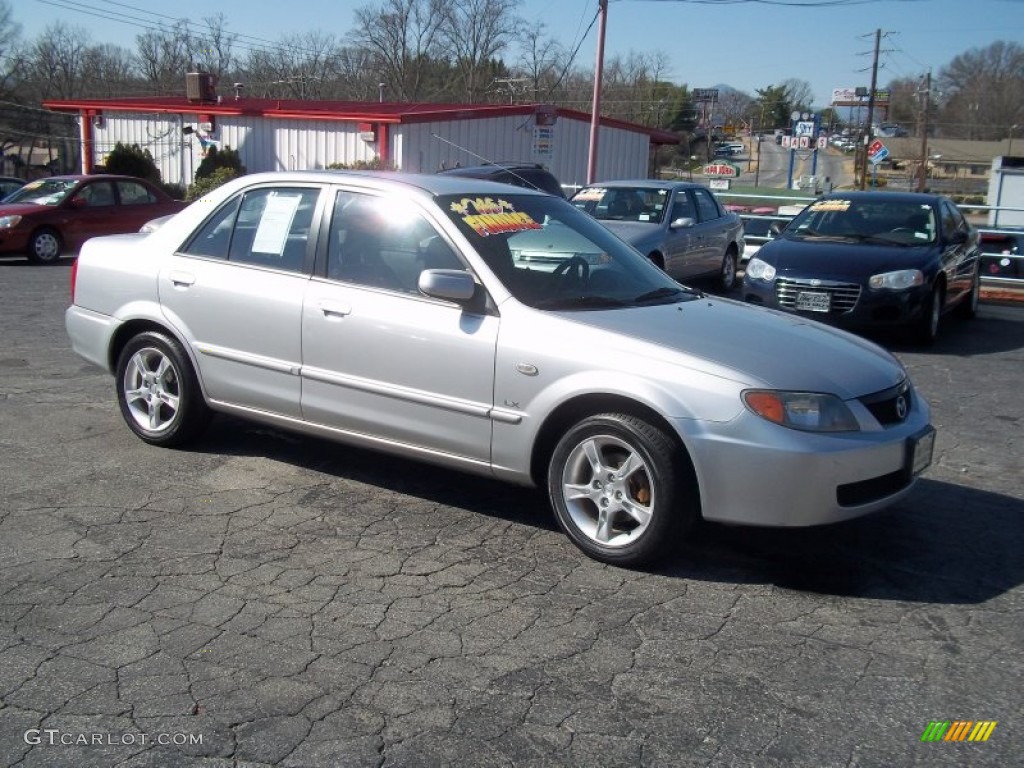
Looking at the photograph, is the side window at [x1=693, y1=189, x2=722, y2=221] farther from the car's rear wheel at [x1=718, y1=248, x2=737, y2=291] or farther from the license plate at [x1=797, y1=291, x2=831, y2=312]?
the license plate at [x1=797, y1=291, x2=831, y2=312]

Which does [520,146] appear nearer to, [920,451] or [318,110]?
[318,110]

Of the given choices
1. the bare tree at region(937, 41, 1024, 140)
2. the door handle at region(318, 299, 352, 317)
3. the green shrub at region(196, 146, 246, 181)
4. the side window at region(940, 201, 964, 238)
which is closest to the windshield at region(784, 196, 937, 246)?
the side window at region(940, 201, 964, 238)

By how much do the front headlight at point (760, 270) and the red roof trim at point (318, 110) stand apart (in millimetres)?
13401

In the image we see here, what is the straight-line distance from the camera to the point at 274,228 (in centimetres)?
562

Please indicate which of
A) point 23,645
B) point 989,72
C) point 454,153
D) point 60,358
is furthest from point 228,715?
point 989,72

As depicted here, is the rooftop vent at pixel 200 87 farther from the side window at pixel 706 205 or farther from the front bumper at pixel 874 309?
the front bumper at pixel 874 309

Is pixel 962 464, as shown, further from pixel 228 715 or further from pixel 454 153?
pixel 454 153

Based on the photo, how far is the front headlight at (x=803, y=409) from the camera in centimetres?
422

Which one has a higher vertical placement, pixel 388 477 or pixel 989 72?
pixel 989 72

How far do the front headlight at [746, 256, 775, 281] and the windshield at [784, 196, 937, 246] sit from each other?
81cm

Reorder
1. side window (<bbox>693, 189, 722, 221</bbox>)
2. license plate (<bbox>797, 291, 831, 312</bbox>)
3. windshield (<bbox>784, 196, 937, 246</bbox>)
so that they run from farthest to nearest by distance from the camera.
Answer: side window (<bbox>693, 189, 722, 221</bbox>)
windshield (<bbox>784, 196, 937, 246</bbox>)
license plate (<bbox>797, 291, 831, 312</bbox>)

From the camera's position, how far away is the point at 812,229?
1117 cm

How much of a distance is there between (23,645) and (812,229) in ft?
30.9

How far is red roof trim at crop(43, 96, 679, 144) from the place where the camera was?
911 inches
